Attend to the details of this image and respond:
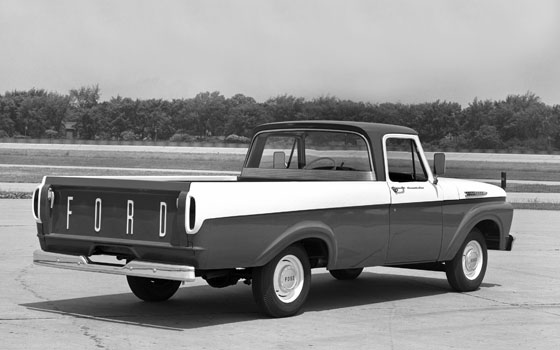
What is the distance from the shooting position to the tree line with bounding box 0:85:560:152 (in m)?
99.6

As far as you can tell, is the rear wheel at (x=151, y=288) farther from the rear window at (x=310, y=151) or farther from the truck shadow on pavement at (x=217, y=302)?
the rear window at (x=310, y=151)

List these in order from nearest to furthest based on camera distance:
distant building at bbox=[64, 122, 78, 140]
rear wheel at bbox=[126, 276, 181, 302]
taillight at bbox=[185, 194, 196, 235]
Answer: taillight at bbox=[185, 194, 196, 235] → rear wheel at bbox=[126, 276, 181, 302] → distant building at bbox=[64, 122, 78, 140]

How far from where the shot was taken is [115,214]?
8.14m

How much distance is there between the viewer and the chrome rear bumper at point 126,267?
24.7 ft

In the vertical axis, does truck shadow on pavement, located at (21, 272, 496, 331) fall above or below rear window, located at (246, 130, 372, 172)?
below

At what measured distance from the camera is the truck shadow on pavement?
329 inches

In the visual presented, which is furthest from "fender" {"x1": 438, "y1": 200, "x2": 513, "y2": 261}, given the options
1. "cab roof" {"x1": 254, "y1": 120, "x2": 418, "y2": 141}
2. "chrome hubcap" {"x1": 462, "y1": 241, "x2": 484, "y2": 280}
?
"cab roof" {"x1": 254, "y1": 120, "x2": 418, "y2": 141}

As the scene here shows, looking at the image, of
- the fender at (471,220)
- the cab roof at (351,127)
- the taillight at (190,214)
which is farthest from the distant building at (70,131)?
the taillight at (190,214)

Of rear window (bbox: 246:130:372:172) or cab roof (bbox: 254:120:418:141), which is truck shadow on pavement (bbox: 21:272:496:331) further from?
cab roof (bbox: 254:120:418:141)

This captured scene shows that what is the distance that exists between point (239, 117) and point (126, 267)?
112 m

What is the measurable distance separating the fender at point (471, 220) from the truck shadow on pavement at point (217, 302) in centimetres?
59

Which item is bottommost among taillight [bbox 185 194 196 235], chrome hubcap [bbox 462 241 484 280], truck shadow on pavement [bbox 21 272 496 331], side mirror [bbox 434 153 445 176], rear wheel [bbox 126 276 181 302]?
truck shadow on pavement [bbox 21 272 496 331]

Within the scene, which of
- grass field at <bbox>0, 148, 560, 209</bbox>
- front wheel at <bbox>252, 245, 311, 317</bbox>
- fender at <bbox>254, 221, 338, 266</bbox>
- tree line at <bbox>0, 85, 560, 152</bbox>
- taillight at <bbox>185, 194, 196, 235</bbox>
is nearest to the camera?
taillight at <bbox>185, 194, 196, 235</bbox>

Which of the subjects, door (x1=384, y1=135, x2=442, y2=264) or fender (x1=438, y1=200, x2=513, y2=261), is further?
fender (x1=438, y1=200, x2=513, y2=261)
